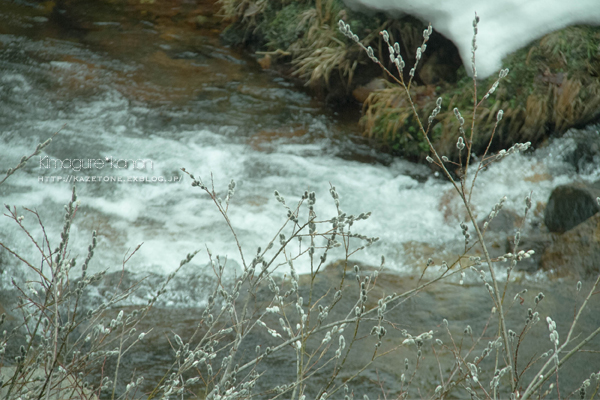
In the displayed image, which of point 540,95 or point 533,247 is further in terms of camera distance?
point 540,95

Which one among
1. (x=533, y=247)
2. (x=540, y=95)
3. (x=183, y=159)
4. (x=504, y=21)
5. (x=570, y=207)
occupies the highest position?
(x=504, y=21)

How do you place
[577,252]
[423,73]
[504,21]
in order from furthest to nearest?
[423,73] < [504,21] < [577,252]

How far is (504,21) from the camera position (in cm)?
451

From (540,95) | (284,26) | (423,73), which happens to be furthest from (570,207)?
(284,26)

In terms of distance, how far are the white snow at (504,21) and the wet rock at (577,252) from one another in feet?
6.01

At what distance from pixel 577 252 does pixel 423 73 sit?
281cm

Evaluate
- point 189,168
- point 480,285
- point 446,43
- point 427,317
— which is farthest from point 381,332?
point 446,43

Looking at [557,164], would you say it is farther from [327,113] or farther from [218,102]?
[218,102]

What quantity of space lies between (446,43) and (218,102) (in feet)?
8.70

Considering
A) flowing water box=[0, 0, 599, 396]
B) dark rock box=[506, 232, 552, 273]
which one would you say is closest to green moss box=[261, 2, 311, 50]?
flowing water box=[0, 0, 599, 396]

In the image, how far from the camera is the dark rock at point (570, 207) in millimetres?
3488

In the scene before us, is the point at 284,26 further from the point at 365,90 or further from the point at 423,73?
the point at 423,73

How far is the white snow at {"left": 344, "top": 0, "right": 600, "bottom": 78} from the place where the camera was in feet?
14.4

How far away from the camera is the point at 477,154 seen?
15.4 feet
